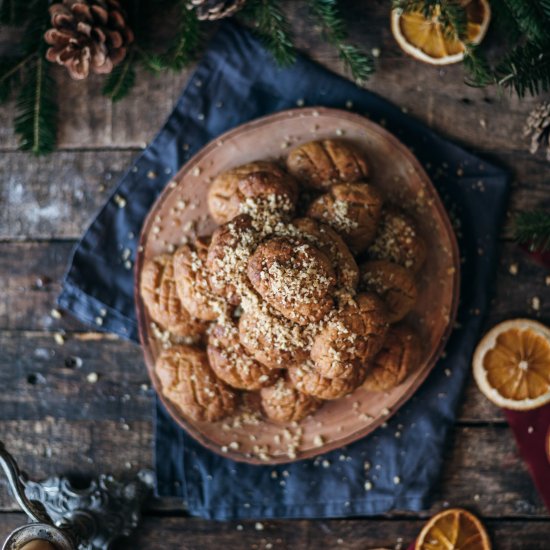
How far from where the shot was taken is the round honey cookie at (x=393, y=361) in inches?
65.1

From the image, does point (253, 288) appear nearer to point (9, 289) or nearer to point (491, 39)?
point (9, 289)

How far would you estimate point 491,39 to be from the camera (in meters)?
1.82

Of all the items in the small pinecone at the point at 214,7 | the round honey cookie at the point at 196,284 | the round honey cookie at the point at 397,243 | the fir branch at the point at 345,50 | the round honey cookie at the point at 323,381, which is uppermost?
the small pinecone at the point at 214,7

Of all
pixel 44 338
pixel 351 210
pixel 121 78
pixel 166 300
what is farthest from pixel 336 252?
pixel 44 338

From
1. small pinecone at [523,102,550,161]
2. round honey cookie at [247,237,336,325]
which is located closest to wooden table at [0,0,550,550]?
small pinecone at [523,102,550,161]

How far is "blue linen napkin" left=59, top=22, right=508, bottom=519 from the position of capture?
1.79 metres

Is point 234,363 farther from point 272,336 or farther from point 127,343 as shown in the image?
point 127,343

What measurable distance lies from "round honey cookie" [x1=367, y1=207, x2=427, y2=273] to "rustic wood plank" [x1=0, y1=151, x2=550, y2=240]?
2.45 ft

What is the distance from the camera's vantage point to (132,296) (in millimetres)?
1839

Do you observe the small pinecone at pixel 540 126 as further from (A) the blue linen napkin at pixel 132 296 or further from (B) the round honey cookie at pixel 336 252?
(B) the round honey cookie at pixel 336 252

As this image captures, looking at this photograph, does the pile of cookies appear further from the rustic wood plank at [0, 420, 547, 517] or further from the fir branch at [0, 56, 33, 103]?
the fir branch at [0, 56, 33, 103]

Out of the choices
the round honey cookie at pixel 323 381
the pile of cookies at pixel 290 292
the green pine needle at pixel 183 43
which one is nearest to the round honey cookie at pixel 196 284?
the pile of cookies at pixel 290 292

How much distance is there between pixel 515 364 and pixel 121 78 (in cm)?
133

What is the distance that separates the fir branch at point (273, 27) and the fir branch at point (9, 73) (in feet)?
2.08
